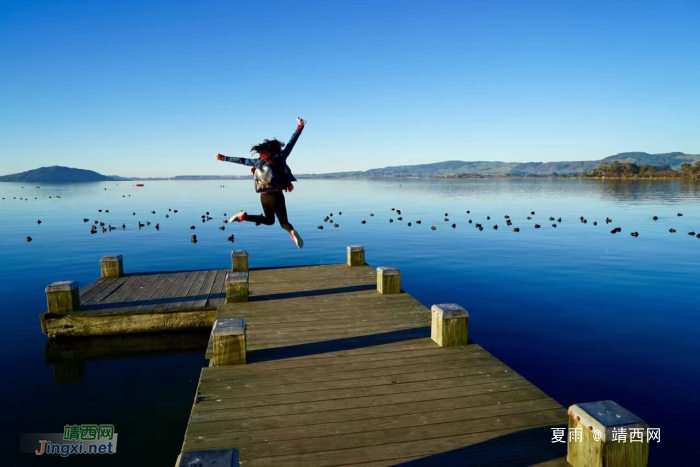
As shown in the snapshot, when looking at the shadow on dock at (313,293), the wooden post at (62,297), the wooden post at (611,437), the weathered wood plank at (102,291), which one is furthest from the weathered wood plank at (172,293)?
the wooden post at (611,437)

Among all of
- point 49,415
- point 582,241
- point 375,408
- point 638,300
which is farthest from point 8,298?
point 582,241

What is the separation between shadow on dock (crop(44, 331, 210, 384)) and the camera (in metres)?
13.2

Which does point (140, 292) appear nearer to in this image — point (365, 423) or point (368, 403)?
point (368, 403)

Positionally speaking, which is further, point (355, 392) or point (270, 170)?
point (270, 170)

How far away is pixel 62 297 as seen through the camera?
13.2m

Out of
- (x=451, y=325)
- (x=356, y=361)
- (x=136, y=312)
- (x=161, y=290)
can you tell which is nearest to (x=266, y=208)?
(x=356, y=361)

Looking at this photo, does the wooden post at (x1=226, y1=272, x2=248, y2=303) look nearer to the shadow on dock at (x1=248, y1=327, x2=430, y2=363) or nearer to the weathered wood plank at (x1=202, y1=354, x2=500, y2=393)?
the shadow on dock at (x1=248, y1=327, x2=430, y2=363)

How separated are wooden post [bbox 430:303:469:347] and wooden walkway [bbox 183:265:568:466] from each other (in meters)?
0.29

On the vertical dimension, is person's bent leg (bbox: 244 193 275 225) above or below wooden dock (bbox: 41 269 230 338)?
above

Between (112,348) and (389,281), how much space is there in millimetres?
9201

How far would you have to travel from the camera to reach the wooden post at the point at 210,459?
4.54 m

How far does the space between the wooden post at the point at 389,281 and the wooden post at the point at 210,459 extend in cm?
988

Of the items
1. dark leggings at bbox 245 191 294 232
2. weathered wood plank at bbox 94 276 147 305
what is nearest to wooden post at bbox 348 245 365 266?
weathered wood plank at bbox 94 276 147 305

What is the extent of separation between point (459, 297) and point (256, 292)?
34.8ft
